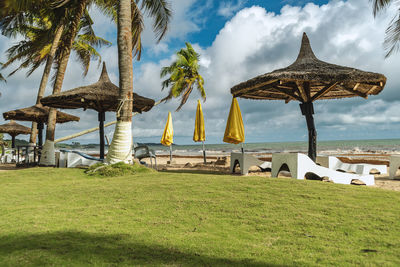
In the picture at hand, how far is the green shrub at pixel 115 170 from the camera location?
20.5 ft

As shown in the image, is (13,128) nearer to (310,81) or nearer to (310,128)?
(310,128)

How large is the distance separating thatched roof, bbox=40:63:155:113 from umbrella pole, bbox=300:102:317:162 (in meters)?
4.60

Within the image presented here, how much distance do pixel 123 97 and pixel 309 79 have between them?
14.5 feet

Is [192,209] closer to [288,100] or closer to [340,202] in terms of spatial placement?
[340,202]

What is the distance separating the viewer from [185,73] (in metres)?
18.7

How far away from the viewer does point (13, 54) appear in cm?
1506

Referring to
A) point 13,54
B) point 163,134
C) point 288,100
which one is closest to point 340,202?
point 288,100

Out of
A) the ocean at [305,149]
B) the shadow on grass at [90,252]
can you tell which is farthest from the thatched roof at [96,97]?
the ocean at [305,149]

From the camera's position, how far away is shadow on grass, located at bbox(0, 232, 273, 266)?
192 cm

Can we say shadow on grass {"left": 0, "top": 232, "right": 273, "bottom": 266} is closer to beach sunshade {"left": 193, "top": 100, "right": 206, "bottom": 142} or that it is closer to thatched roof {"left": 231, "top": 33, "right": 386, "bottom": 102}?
thatched roof {"left": 231, "top": 33, "right": 386, "bottom": 102}

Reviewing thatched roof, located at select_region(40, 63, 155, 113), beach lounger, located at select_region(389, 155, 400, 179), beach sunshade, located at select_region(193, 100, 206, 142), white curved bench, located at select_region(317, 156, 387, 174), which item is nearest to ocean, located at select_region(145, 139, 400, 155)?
beach sunshade, located at select_region(193, 100, 206, 142)

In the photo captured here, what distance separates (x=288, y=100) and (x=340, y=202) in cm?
638

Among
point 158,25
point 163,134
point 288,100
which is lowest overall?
point 163,134

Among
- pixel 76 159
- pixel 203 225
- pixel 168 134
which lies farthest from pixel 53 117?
pixel 203 225
